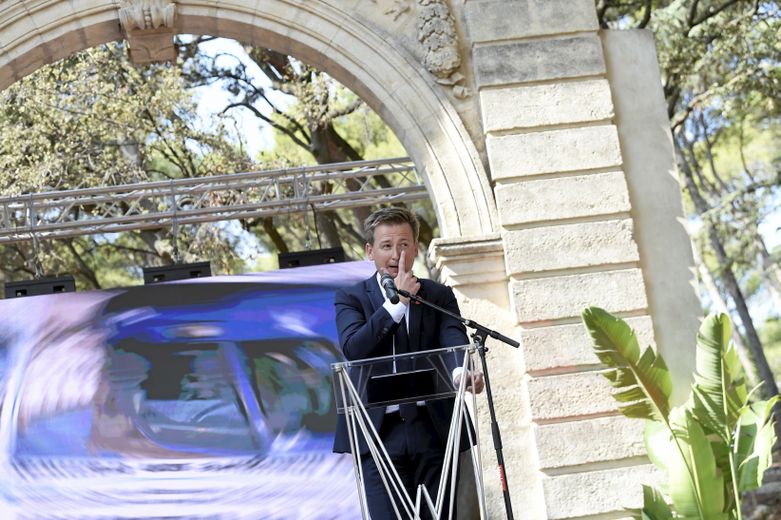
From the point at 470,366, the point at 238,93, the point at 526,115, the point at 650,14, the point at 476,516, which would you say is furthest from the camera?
A: the point at 238,93

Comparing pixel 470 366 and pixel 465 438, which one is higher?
pixel 470 366

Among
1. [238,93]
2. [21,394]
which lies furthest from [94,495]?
[238,93]

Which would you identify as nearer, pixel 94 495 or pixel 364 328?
A: pixel 364 328

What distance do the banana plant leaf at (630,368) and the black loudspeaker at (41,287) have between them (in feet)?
16.3

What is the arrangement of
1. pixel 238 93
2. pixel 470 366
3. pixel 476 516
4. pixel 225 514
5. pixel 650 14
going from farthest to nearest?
→ 1. pixel 238 93
2. pixel 650 14
3. pixel 225 514
4. pixel 476 516
5. pixel 470 366

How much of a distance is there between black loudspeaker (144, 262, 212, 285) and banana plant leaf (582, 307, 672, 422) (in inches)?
161

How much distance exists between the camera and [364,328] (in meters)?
3.72

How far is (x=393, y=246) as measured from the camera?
152 inches

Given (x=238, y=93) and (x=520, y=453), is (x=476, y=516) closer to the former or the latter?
(x=520, y=453)

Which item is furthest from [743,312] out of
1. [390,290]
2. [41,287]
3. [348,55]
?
[390,290]

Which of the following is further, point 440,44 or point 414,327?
point 440,44

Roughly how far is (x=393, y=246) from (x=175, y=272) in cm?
561

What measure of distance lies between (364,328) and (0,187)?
11.0 meters

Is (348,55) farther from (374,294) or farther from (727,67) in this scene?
(727,67)
